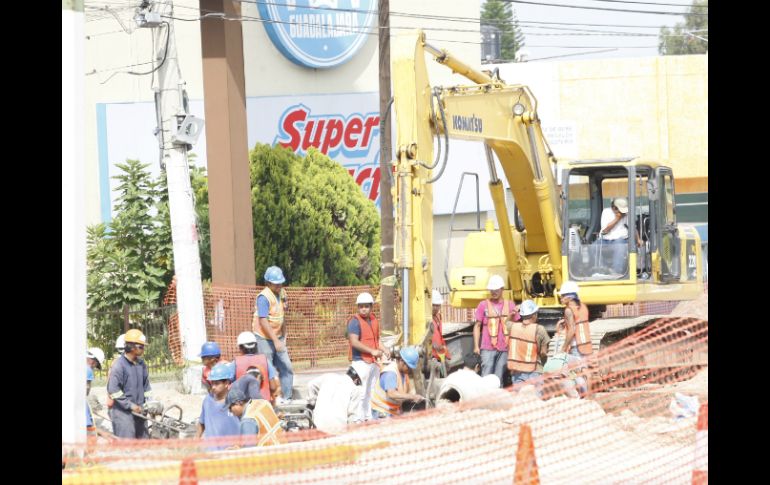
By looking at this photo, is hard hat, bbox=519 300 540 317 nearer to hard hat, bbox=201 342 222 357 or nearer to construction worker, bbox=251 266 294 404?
construction worker, bbox=251 266 294 404

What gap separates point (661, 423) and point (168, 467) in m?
5.84

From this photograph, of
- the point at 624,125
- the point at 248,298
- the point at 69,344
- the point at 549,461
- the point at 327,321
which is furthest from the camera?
the point at 624,125

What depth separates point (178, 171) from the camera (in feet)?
57.6

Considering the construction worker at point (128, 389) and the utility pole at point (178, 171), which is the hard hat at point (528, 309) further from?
the utility pole at point (178, 171)

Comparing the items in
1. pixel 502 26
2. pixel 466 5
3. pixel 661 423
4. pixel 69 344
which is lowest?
pixel 661 423

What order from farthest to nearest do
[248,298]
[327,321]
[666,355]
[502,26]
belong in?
[502,26] < [327,321] < [248,298] < [666,355]

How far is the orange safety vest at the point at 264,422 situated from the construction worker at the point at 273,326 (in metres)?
3.79

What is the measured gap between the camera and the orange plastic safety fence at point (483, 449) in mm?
7910

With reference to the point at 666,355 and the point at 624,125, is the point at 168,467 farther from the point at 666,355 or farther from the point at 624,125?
the point at 624,125

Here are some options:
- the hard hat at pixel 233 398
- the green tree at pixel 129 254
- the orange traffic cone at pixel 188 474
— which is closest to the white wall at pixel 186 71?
the green tree at pixel 129 254

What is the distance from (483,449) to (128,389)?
11.6 feet

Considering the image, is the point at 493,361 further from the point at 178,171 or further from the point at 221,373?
the point at 178,171
